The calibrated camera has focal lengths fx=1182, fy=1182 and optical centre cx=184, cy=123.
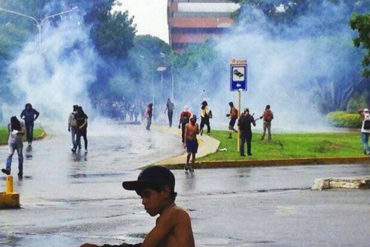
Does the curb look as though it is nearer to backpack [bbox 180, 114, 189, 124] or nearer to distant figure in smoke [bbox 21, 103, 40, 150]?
backpack [bbox 180, 114, 189, 124]

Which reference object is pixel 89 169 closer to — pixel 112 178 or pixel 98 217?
pixel 112 178

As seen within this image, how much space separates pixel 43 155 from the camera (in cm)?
3612

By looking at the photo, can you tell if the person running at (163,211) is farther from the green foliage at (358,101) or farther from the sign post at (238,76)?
the green foliage at (358,101)

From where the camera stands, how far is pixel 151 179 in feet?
22.6

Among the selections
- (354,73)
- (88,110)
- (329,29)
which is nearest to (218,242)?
(354,73)

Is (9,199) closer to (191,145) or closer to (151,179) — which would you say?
(191,145)

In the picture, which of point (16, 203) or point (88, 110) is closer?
point (16, 203)

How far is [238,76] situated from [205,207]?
15.5 meters

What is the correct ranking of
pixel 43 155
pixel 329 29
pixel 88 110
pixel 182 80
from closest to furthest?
1. pixel 43 155
2. pixel 329 29
3. pixel 88 110
4. pixel 182 80

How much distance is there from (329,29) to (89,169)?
64.8 m

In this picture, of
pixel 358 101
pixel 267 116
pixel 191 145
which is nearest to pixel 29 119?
pixel 267 116

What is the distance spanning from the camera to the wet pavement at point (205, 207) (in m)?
14.8

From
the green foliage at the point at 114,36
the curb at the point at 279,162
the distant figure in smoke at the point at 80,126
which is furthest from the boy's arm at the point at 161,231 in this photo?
the green foliage at the point at 114,36

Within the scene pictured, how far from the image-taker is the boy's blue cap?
22.5 ft
